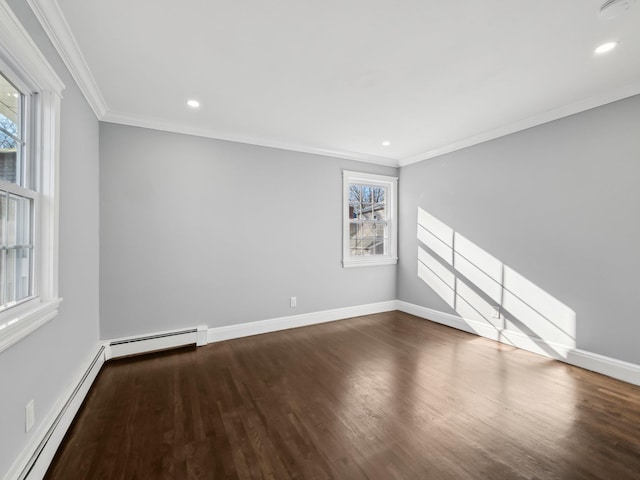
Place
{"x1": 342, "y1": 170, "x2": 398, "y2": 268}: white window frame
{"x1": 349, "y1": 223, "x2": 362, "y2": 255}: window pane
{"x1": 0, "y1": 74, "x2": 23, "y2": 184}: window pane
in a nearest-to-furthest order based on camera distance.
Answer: {"x1": 0, "y1": 74, "x2": 23, "y2": 184}: window pane, {"x1": 342, "y1": 170, "x2": 398, "y2": 268}: white window frame, {"x1": 349, "y1": 223, "x2": 362, "y2": 255}: window pane

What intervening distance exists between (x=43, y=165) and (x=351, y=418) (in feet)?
8.69

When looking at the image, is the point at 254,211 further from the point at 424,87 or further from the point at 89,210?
the point at 424,87

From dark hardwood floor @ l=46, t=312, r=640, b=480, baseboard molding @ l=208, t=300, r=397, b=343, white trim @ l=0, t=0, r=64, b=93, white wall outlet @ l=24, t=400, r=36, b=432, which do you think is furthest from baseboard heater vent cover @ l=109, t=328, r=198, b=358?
white trim @ l=0, t=0, r=64, b=93

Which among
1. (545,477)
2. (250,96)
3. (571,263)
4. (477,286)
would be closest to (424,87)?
(250,96)

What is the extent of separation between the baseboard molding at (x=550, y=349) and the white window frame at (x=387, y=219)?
1.09 m

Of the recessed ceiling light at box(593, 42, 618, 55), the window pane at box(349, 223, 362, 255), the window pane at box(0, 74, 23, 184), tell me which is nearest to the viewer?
the window pane at box(0, 74, 23, 184)

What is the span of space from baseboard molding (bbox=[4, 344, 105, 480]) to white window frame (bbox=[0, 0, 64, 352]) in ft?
2.01

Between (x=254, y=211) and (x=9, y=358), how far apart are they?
267cm

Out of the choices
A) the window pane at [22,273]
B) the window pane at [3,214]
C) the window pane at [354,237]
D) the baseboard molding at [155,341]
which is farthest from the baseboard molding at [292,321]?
the window pane at [3,214]

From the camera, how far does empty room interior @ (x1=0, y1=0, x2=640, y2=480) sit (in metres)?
1.63

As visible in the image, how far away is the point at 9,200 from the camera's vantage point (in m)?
1.46

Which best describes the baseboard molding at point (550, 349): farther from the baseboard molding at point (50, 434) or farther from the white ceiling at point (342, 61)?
the baseboard molding at point (50, 434)

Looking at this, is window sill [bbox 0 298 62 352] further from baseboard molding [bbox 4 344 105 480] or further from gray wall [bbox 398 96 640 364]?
gray wall [bbox 398 96 640 364]

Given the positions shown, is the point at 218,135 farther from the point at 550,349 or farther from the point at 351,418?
the point at 550,349
